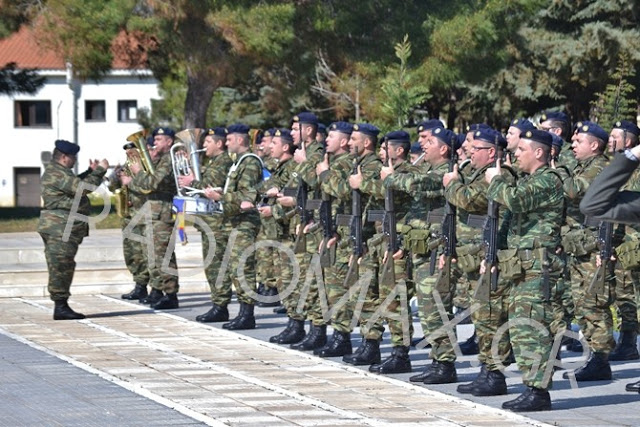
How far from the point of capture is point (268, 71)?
104 feet

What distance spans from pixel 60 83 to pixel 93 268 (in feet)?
147

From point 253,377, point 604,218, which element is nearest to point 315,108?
point 253,377

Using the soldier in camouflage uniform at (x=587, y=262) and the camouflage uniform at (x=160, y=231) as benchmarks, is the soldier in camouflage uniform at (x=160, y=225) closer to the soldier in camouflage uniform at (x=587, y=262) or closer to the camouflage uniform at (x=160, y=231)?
the camouflage uniform at (x=160, y=231)

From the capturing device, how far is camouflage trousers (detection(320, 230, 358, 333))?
1279cm

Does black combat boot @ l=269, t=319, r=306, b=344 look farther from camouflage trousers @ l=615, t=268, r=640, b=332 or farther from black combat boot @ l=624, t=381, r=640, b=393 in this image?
black combat boot @ l=624, t=381, r=640, b=393

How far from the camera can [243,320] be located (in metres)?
15.2

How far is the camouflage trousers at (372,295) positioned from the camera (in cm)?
1213

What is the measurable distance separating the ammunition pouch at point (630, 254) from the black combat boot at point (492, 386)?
1665mm

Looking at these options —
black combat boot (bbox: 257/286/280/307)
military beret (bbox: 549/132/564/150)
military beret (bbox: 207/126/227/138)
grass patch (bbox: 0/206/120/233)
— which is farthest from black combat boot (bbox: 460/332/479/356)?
grass patch (bbox: 0/206/120/233)

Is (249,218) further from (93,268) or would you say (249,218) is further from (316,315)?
(93,268)

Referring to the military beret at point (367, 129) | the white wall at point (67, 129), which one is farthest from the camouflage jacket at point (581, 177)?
the white wall at point (67, 129)

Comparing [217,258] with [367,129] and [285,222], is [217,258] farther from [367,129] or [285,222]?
[367,129]

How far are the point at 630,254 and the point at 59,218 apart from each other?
6798 millimetres

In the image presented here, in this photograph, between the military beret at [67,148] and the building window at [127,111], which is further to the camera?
the building window at [127,111]
